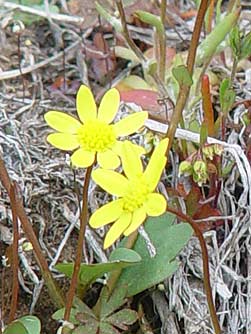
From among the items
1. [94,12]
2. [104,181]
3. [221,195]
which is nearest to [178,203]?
[221,195]

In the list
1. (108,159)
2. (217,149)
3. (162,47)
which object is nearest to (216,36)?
(162,47)

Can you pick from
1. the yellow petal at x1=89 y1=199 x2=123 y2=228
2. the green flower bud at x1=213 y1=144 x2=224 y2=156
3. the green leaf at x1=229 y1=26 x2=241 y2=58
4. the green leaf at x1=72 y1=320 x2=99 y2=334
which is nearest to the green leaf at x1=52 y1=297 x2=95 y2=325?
the green leaf at x1=72 y1=320 x2=99 y2=334

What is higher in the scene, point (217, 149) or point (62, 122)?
point (62, 122)

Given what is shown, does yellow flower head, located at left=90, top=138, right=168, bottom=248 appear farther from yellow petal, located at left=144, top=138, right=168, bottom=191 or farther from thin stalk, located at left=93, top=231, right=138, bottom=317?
thin stalk, located at left=93, top=231, right=138, bottom=317

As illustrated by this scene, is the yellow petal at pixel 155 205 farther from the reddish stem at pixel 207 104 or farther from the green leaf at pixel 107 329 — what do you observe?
the reddish stem at pixel 207 104

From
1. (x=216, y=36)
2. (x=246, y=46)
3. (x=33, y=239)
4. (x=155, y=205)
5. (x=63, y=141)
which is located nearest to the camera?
(x=155, y=205)

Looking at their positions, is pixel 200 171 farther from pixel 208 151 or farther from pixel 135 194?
pixel 135 194

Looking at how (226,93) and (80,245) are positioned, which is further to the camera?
(226,93)

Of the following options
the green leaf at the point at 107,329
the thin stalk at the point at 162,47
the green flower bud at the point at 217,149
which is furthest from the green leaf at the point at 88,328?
the thin stalk at the point at 162,47
